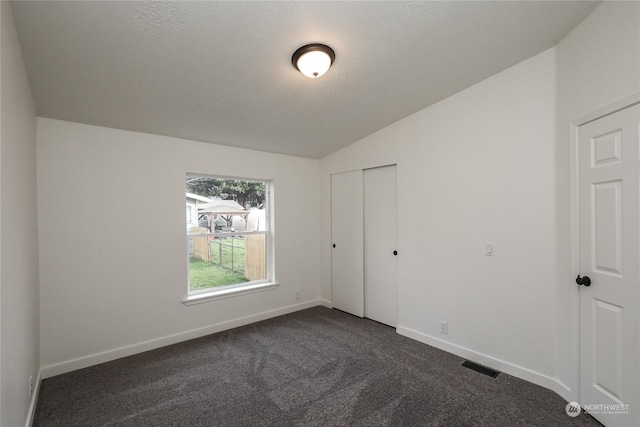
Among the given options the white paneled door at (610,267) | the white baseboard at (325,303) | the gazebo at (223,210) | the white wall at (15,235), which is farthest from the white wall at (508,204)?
the white wall at (15,235)

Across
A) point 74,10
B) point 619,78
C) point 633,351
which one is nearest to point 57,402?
point 74,10

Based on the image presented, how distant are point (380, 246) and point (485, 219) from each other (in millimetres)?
1391

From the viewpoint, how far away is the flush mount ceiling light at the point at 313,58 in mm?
2076

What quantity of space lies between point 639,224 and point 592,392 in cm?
123

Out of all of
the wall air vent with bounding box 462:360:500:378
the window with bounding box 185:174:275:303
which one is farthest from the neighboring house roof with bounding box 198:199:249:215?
the wall air vent with bounding box 462:360:500:378

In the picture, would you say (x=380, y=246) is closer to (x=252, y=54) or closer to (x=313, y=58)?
(x=313, y=58)

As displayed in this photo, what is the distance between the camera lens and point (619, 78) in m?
1.81

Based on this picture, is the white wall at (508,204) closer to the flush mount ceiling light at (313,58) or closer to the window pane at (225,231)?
the flush mount ceiling light at (313,58)

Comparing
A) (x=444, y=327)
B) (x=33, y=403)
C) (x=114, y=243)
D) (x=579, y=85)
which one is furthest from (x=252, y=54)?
(x=444, y=327)

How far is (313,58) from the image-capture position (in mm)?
2096

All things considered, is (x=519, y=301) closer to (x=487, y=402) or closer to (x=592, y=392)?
(x=592, y=392)

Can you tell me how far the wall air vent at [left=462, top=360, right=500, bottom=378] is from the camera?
2580 millimetres

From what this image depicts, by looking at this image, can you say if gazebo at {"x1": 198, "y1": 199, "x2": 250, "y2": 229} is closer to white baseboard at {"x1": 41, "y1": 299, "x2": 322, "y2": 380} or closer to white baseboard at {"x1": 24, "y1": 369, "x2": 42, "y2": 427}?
white baseboard at {"x1": 41, "y1": 299, "x2": 322, "y2": 380}

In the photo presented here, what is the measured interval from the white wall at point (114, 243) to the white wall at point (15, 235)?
1.12ft
